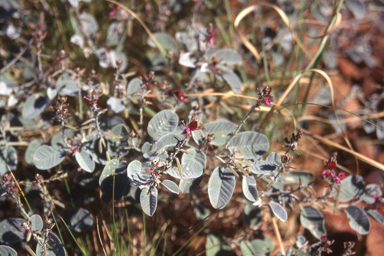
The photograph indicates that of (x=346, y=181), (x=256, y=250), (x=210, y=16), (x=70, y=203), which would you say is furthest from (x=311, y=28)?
(x=70, y=203)

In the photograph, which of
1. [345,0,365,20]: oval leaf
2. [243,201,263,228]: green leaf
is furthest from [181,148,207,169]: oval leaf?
[345,0,365,20]: oval leaf

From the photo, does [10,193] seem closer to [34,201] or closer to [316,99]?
[34,201]

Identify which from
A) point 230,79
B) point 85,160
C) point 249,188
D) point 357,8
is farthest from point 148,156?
point 357,8

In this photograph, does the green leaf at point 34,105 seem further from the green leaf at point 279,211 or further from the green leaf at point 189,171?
the green leaf at point 279,211

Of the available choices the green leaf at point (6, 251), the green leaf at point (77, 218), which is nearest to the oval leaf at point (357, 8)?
the green leaf at point (77, 218)

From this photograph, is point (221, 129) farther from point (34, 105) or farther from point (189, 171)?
point (34, 105)

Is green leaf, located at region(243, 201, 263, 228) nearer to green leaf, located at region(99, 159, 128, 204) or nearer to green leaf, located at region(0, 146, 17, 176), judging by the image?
green leaf, located at region(99, 159, 128, 204)
